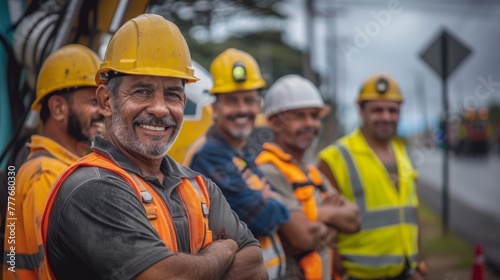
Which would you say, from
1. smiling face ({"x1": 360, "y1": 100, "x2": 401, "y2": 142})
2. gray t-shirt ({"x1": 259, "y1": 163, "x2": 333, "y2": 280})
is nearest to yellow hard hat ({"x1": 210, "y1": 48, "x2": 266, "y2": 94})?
gray t-shirt ({"x1": 259, "y1": 163, "x2": 333, "y2": 280})

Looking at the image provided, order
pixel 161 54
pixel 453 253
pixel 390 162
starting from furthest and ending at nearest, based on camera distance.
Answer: pixel 453 253 → pixel 390 162 → pixel 161 54

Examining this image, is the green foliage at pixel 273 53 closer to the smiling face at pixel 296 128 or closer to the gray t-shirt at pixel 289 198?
the smiling face at pixel 296 128

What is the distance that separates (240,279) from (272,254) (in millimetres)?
1419

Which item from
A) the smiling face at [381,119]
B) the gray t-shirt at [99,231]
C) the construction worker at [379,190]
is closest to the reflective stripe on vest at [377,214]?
the construction worker at [379,190]

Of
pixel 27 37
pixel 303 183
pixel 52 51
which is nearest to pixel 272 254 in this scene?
pixel 303 183

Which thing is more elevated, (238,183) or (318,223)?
(238,183)

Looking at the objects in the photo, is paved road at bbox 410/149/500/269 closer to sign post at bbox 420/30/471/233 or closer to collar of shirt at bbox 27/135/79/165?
sign post at bbox 420/30/471/233

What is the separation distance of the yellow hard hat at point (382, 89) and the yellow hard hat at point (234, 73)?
1.73 metres

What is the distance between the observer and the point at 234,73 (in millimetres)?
4574

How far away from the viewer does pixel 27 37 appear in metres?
4.34

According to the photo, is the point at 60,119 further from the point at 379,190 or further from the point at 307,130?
the point at 379,190

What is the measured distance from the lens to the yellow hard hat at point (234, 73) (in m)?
4.59

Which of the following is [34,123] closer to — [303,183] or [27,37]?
[27,37]

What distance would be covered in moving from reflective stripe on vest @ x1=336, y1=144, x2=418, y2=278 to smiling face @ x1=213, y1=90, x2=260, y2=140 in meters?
1.36
